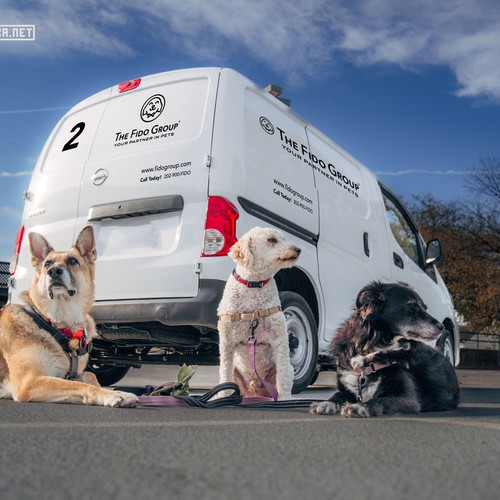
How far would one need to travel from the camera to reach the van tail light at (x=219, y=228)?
199 inches

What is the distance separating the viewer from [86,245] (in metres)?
4.81

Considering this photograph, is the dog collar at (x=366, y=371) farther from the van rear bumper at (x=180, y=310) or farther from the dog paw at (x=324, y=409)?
the van rear bumper at (x=180, y=310)

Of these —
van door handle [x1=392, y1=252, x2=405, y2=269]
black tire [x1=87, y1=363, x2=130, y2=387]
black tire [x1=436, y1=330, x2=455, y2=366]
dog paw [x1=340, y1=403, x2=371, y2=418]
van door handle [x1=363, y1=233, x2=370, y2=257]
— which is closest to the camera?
dog paw [x1=340, y1=403, x2=371, y2=418]

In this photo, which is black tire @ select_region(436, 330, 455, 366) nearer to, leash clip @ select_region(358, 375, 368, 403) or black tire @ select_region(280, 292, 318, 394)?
black tire @ select_region(280, 292, 318, 394)

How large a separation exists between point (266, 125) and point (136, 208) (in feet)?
4.80

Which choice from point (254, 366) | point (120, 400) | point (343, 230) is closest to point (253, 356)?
point (254, 366)

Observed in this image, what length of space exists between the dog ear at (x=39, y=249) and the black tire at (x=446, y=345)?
567cm

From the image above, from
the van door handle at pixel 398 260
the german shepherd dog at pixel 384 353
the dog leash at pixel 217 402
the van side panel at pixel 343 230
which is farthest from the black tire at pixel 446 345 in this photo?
the dog leash at pixel 217 402

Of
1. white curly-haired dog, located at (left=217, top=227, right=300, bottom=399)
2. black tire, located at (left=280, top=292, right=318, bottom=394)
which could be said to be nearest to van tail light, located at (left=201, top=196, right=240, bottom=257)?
white curly-haired dog, located at (left=217, top=227, right=300, bottom=399)

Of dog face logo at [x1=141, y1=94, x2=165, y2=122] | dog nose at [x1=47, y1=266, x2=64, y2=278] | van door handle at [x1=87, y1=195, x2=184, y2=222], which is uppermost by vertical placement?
dog face logo at [x1=141, y1=94, x2=165, y2=122]

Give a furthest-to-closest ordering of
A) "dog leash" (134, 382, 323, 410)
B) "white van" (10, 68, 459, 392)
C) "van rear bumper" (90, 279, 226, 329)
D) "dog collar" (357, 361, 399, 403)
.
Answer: "white van" (10, 68, 459, 392) → "van rear bumper" (90, 279, 226, 329) → "dog leash" (134, 382, 323, 410) → "dog collar" (357, 361, 399, 403)

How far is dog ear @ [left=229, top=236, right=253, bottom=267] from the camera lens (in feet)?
15.8

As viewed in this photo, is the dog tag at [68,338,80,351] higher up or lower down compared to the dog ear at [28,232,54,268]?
lower down

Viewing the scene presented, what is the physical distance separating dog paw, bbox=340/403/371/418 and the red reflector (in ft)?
12.4
